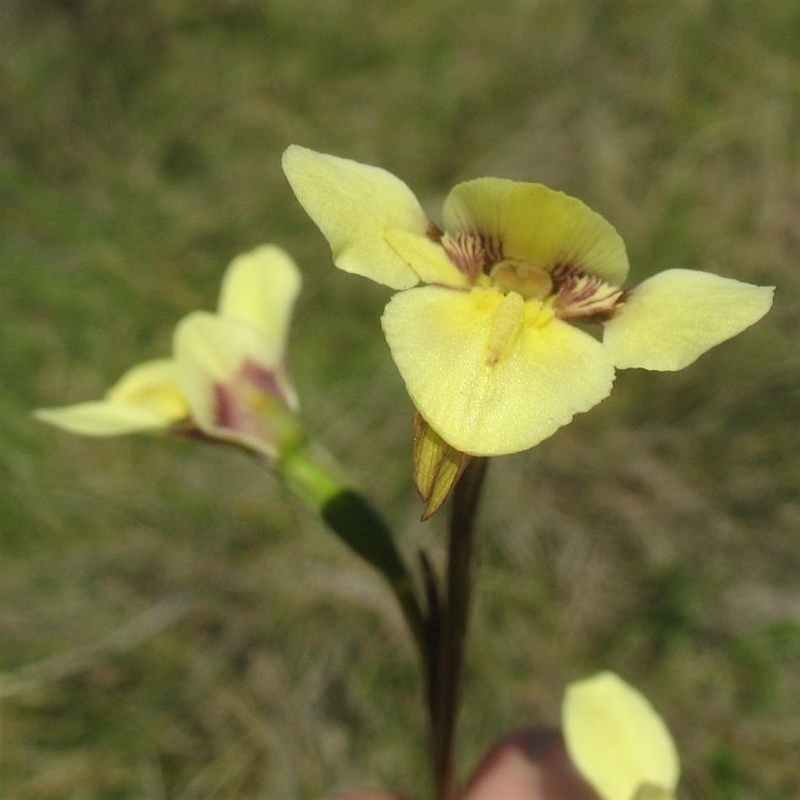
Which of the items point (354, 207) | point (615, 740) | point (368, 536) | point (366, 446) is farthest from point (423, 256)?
point (366, 446)

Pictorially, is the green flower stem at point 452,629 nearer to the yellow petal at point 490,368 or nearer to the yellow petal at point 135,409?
the yellow petal at point 490,368

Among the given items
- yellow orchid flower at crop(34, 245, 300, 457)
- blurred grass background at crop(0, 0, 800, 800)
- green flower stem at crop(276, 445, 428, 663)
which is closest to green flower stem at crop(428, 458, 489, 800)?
green flower stem at crop(276, 445, 428, 663)

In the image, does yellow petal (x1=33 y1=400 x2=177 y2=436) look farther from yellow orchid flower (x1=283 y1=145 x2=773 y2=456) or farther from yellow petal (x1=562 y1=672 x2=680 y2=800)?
yellow petal (x1=562 y1=672 x2=680 y2=800)

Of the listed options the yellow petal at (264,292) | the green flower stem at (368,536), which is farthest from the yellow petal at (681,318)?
the yellow petal at (264,292)

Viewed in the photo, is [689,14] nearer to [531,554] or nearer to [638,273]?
[638,273]

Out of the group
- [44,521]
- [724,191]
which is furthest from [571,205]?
[724,191]
